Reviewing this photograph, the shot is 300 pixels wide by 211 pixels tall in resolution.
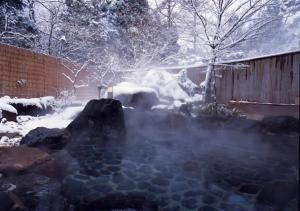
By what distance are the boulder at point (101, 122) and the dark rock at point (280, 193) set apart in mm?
6390

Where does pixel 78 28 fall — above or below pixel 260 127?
above

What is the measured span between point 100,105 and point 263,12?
314 inches

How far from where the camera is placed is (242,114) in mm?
1863

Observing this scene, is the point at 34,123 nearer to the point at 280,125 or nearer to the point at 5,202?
the point at 5,202

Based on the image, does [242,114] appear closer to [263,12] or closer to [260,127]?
[260,127]

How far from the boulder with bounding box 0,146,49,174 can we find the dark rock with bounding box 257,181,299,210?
4613 millimetres

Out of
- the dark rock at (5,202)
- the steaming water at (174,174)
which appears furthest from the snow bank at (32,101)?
the dark rock at (5,202)

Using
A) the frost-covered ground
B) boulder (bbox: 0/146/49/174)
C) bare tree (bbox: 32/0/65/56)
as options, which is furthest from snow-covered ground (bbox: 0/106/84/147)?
bare tree (bbox: 32/0/65/56)

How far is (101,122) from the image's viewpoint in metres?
8.03

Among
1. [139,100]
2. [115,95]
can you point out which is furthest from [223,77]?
[115,95]

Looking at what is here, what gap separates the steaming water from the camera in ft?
Result: 6.15

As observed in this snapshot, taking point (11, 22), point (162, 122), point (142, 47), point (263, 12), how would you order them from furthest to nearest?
point (142, 47) < point (11, 22) < point (263, 12) < point (162, 122)

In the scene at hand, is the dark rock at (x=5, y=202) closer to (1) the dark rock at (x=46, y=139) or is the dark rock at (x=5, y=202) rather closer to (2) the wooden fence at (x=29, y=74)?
(1) the dark rock at (x=46, y=139)

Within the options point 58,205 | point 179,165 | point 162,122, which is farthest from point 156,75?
point 58,205
